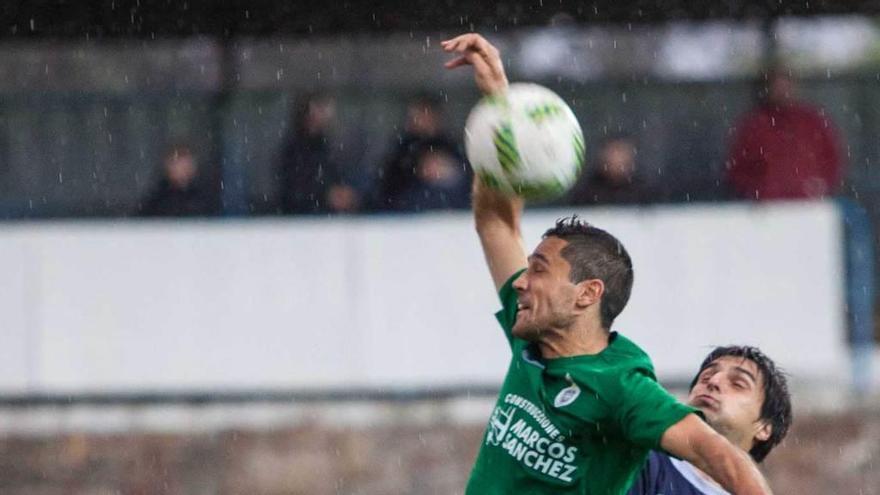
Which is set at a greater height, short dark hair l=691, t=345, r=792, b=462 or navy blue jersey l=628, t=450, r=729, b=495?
short dark hair l=691, t=345, r=792, b=462

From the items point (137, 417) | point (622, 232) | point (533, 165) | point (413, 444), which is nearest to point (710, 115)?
point (622, 232)

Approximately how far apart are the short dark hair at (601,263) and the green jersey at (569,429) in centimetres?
12

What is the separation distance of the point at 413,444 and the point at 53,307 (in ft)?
7.47

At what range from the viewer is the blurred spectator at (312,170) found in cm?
1129

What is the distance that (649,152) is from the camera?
39.6 feet

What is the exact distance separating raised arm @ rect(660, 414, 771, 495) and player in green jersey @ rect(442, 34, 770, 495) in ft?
0.45

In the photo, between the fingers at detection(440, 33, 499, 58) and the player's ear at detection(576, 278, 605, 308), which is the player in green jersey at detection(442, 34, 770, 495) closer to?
the player's ear at detection(576, 278, 605, 308)

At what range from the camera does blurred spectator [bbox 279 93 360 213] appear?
37.0ft

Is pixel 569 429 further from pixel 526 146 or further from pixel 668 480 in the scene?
pixel 526 146

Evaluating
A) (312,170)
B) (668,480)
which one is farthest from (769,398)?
(312,170)

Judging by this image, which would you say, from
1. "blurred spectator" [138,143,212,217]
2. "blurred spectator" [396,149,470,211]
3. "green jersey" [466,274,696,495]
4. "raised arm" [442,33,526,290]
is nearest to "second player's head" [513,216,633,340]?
"green jersey" [466,274,696,495]

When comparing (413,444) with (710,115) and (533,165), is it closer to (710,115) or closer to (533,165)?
(710,115)

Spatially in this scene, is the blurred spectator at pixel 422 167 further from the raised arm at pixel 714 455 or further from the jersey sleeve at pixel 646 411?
the raised arm at pixel 714 455

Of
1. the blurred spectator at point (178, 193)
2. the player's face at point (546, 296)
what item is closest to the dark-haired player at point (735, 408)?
the player's face at point (546, 296)
